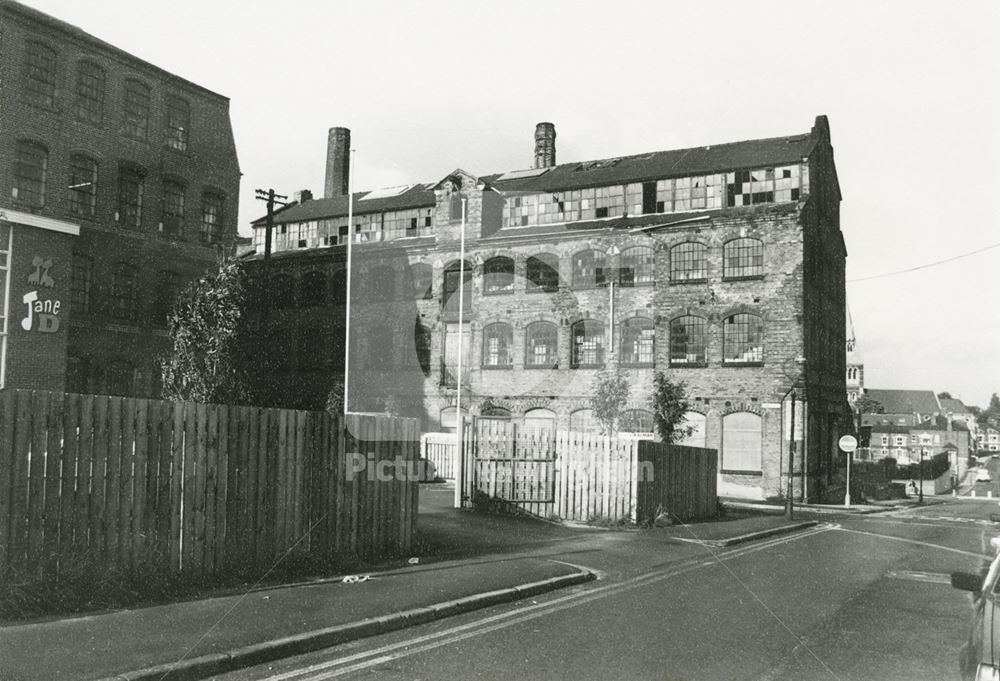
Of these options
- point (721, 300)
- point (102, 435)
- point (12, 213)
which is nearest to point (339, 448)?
point (102, 435)

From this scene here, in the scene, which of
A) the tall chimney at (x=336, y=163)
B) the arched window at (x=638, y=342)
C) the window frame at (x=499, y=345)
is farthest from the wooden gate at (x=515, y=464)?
the tall chimney at (x=336, y=163)

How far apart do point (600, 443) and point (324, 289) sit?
2853 centimetres

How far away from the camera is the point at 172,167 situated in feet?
89.8

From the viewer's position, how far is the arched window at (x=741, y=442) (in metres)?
34.4

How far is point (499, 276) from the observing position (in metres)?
39.6

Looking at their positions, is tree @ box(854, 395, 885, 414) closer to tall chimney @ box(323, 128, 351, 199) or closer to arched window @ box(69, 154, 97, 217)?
tall chimney @ box(323, 128, 351, 199)

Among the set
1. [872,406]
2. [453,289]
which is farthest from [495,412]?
[872,406]

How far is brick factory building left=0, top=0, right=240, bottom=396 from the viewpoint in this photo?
2230 centimetres

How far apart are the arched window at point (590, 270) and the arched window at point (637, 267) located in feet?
2.59

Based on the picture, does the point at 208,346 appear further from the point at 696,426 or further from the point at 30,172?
the point at 696,426

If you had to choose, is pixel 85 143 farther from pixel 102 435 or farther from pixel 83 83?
pixel 102 435

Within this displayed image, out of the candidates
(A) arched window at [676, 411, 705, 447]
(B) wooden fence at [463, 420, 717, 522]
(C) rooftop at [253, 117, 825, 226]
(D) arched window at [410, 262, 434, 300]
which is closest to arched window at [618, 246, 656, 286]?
(C) rooftop at [253, 117, 825, 226]

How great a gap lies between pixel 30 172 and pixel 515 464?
15.9 meters

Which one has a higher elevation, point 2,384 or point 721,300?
point 721,300
